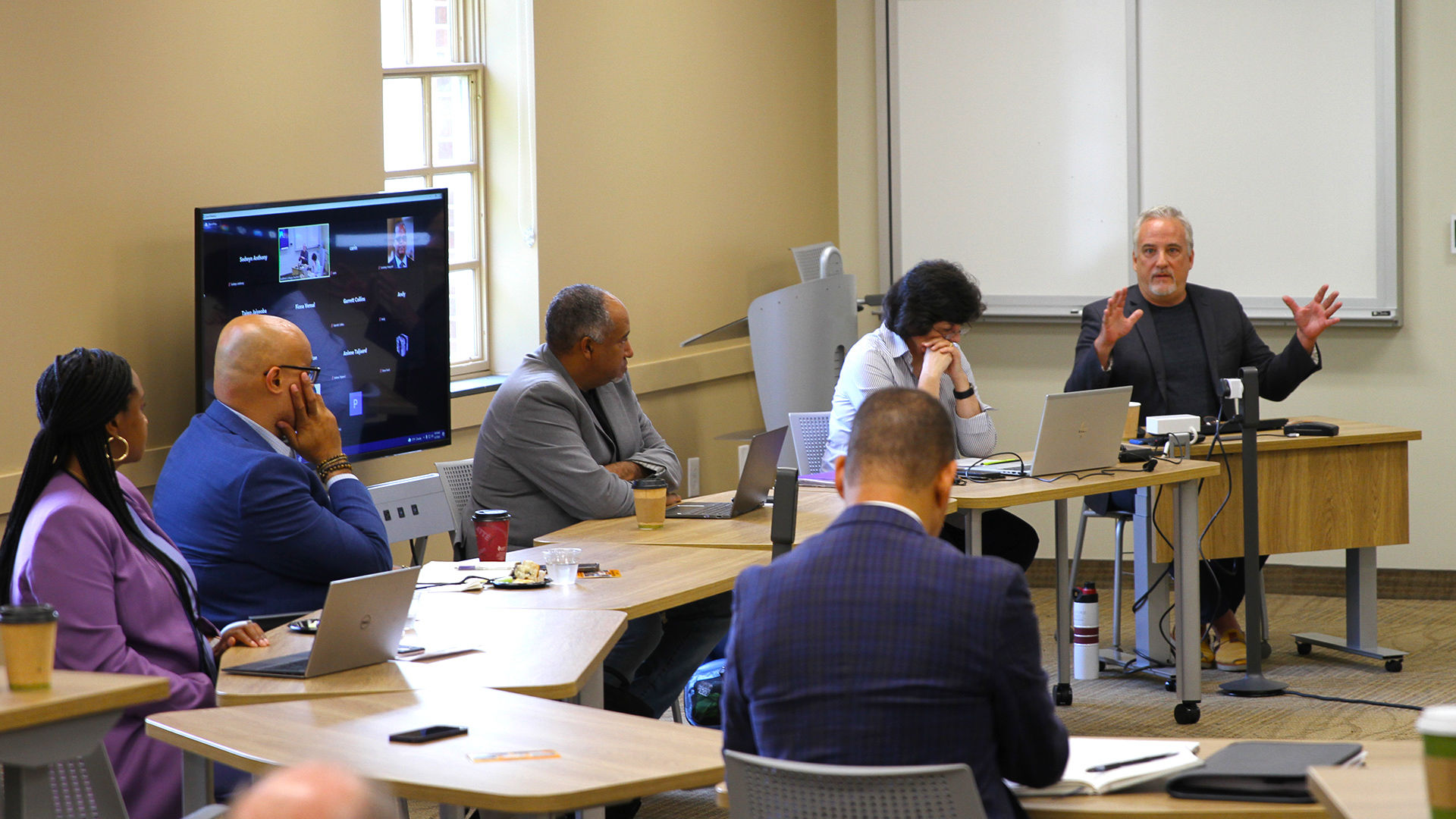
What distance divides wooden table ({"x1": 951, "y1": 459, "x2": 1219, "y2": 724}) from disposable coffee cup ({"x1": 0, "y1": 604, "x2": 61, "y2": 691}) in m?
2.53

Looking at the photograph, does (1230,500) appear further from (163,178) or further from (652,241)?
(163,178)

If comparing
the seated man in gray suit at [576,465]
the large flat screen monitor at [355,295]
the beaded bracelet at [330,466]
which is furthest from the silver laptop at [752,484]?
the beaded bracelet at [330,466]

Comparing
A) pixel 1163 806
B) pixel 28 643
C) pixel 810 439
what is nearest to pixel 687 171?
pixel 810 439

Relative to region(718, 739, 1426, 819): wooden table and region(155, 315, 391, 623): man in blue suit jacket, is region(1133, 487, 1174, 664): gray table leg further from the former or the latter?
region(718, 739, 1426, 819): wooden table

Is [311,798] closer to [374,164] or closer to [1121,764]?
[1121,764]

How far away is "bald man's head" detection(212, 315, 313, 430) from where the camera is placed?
3.45 meters

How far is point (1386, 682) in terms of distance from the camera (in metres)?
5.18

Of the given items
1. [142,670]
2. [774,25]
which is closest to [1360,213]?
[774,25]

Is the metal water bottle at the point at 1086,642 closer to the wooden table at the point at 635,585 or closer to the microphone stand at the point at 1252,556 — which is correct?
the microphone stand at the point at 1252,556

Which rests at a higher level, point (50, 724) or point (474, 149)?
point (474, 149)

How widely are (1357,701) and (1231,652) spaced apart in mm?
573

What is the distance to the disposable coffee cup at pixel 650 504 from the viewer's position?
405 centimetres

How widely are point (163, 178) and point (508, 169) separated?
5.54ft

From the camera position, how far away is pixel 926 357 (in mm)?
4797
